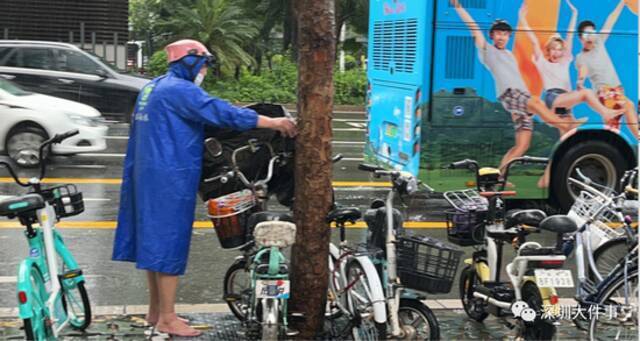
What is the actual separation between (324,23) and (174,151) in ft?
4.09

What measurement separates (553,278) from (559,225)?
330 mm

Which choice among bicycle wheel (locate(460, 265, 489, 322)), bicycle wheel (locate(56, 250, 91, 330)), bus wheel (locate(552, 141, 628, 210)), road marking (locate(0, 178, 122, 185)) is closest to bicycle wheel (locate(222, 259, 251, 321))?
bicycle wheel (locate(56, 250, 91, 330))

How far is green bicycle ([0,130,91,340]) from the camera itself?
15.4 feet

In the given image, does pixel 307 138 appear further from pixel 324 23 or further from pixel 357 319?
pixel 357 319

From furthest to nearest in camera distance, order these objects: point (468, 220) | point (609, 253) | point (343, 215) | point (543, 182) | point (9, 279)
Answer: point (543, 182) → point (9, 279) → point (609, 253) → point (468, 220) → point (343, 215)

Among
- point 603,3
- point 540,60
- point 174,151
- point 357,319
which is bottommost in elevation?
point 357,319

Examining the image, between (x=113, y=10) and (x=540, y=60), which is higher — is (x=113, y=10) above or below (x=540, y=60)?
above

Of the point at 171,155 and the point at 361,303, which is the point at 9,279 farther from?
A: the point at 361,303

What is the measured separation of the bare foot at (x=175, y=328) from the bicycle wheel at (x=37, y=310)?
856 mm

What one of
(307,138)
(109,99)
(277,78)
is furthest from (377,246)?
(277,78)

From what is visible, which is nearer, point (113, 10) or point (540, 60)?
point (540, 60)

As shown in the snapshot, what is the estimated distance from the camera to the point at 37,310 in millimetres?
4742

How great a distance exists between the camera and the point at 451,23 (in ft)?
30.6

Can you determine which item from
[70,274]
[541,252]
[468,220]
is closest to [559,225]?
[541,252]
